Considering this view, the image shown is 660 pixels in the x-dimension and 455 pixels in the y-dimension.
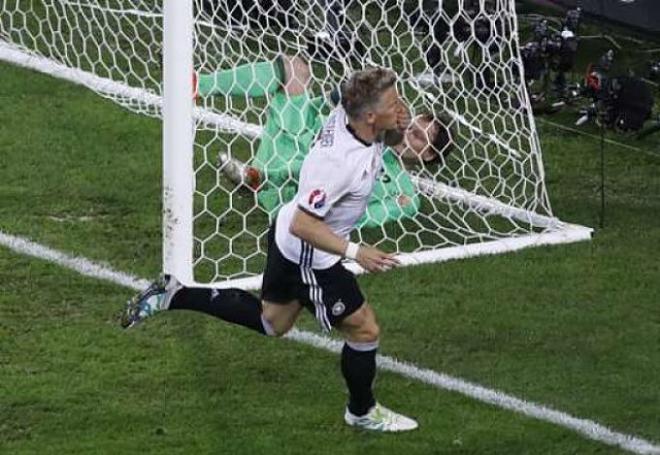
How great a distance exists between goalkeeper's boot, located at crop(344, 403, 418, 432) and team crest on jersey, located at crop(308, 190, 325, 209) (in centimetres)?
99

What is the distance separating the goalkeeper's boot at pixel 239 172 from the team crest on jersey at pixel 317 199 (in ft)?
10.1

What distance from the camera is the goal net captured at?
10336mm

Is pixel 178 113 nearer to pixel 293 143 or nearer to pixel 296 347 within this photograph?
pixel 296 347

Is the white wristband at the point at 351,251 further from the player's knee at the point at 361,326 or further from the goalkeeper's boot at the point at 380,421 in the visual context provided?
the goalkeeper's boot at the point at 380,421

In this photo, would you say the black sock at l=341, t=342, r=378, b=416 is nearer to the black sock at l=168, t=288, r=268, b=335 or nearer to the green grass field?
the green grass field

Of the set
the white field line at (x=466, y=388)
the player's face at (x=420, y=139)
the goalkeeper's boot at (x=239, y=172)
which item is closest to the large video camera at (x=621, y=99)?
the player's face at (x=420, y=139)

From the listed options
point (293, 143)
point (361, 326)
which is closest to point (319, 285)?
point (361, 326)

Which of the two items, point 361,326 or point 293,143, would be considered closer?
point 361,326

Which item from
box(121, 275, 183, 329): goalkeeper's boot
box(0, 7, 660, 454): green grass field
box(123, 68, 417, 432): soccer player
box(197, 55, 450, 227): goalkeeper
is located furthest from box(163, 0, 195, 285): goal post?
box(197, 55, 450, 227): goalkeeper

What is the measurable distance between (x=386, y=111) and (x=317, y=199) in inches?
18.3

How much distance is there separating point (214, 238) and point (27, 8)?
159 inches

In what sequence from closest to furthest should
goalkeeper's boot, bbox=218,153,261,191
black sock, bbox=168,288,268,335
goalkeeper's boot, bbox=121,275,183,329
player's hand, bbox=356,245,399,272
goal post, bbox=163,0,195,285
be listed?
1. player's hand, bbox=356,245,399,272
2. black sock, bbox=168,288,268,335
3. goalkeeper's boot, bbox=121,275,183,329
4. goal post, bbox=163,0,195,285
5. goalkeeper's boot, bbox=218,153,261,191

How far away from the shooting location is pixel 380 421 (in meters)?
7.81

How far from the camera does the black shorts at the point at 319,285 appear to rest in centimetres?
765
